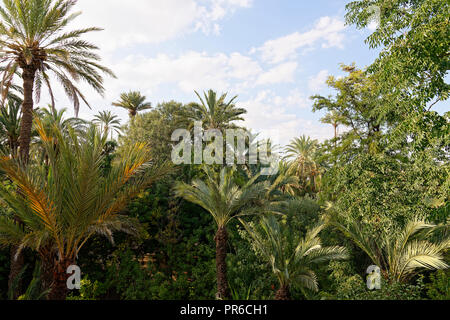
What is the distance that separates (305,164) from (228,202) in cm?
2431

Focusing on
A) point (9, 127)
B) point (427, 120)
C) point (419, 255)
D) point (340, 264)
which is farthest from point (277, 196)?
point (9, 127)

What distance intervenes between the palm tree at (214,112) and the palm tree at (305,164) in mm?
8407

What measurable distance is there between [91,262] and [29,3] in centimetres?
948

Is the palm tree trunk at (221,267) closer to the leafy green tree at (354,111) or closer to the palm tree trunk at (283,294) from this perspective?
the palm tree trunk at (283,294)

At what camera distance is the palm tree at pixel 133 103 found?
29750 mm

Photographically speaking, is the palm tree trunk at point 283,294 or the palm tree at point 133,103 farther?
the palm tree at point 133,103

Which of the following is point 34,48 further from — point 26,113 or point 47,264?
point 47,264

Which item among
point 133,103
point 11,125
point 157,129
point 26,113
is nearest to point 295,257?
point 26,113

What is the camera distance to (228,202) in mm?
9992

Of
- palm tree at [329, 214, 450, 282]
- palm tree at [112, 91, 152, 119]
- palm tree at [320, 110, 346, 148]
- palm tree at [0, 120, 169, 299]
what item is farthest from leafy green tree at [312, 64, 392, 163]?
palm tree at [112, 91, 152, 119]

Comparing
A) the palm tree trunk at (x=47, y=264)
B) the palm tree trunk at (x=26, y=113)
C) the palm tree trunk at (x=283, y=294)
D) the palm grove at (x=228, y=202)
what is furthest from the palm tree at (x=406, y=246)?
the palm tree trunk at (x=26, y=113)

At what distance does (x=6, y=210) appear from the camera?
32.0 feet

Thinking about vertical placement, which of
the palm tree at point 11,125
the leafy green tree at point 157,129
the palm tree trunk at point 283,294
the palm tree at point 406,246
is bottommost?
the palm tree trunk at point 283,294
